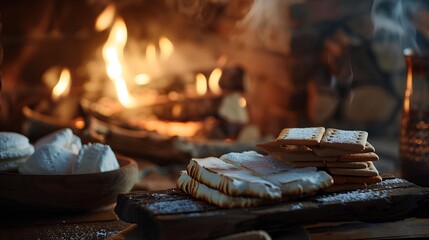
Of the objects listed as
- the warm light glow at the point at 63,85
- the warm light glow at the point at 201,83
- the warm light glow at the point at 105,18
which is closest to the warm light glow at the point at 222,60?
the warm light glow at the point at 201,83

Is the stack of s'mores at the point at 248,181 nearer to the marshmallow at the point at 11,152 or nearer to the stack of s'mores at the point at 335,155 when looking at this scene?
the stack of s'mores at the point at 335,155

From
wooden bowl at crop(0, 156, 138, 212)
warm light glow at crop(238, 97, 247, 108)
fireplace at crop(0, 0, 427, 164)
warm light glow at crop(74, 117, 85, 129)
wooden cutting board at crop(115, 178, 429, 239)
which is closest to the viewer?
wooden cutting board at crop(115, 178, 429, 239)

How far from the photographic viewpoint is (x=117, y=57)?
3.83m

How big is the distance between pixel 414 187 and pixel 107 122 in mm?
2180

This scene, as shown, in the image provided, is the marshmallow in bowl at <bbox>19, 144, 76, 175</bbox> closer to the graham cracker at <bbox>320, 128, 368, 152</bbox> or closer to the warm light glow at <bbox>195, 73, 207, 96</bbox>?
the graham cracker at <bbox>320, 128, 368, 152</bbox>

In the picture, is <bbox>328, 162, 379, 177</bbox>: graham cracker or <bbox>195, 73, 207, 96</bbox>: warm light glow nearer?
<bbox>328, 162, 379, 177</bbox>: graham cracker

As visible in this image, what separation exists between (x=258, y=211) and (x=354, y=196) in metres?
0.29

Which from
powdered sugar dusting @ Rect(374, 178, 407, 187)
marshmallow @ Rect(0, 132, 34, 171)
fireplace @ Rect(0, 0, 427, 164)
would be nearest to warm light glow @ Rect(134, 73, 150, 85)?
fireplace @ Rect(0, 0, 427, 164)

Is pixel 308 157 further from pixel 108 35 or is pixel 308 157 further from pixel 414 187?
pixel 108 35

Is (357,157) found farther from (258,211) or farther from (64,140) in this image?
(64,140)

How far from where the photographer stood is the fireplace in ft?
12.2

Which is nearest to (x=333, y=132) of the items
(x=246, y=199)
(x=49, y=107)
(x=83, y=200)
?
(x=246, y=199)

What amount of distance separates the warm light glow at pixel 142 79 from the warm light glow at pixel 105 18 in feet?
1.18

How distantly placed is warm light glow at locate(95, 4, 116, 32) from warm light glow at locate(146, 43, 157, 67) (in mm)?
265
